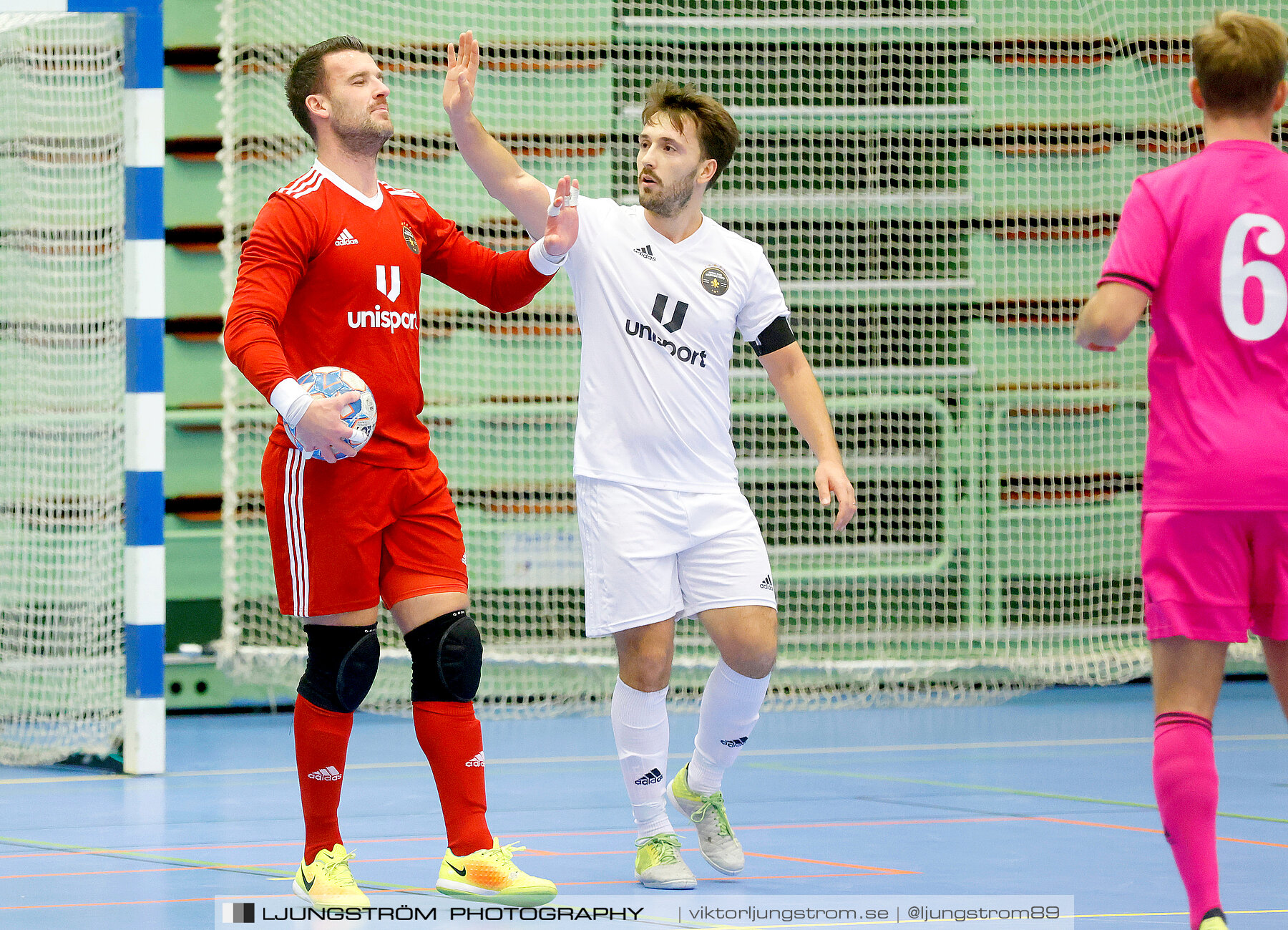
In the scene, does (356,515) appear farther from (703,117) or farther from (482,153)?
(703,117)

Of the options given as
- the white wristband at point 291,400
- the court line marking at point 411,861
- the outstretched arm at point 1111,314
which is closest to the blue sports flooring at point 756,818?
the court line marking at point 411,861

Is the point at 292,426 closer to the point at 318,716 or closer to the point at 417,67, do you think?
the point at 318,716

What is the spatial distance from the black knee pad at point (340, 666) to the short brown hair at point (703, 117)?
1635mm

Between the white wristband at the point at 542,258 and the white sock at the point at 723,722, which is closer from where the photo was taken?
the white wristband at the point at 542,258

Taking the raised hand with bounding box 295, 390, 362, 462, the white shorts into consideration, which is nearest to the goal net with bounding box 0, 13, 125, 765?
the white shorts

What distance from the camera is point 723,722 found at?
483 centimetres

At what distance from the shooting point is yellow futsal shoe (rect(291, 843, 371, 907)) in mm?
4156

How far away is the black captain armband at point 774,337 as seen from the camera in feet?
16.4

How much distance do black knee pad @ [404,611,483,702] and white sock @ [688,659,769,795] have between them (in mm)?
781

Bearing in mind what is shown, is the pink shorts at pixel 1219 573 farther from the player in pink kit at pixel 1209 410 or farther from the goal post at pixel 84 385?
the goal post at pixel 84 385

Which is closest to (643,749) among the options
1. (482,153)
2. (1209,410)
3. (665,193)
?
A: (665,193)

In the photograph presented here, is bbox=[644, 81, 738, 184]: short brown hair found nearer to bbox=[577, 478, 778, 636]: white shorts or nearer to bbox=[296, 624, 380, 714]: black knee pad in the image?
bbox=[577, 478, 778, 636]: white shorts

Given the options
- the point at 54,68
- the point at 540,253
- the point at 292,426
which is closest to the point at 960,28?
the point at 54,68

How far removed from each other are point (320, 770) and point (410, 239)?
4.47ft
